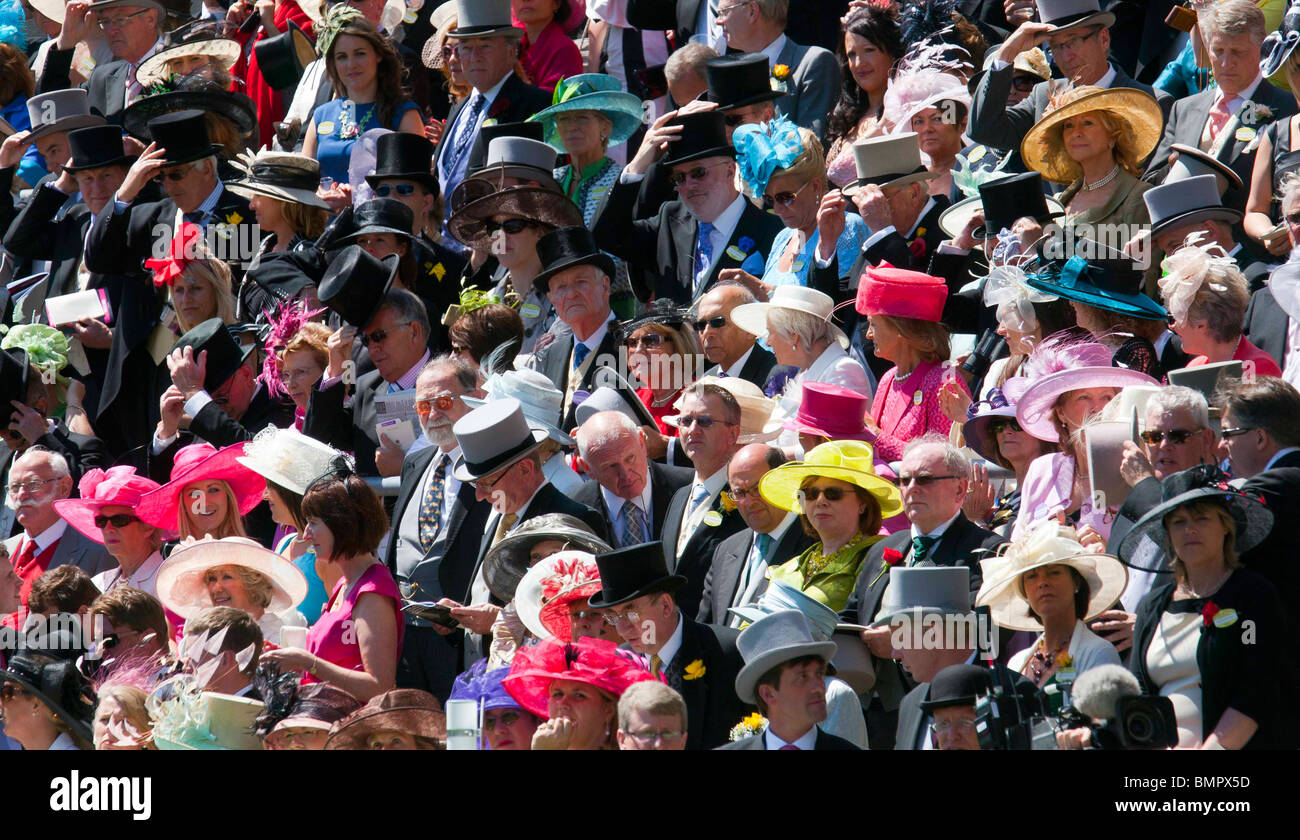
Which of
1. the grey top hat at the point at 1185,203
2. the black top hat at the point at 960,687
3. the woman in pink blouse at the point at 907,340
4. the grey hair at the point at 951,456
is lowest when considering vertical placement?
the black top hat at the point at 960,687

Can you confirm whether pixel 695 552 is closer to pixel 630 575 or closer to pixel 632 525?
pixel 632 525

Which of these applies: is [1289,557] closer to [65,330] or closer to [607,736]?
[607,736]

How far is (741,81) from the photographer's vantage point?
383 inches

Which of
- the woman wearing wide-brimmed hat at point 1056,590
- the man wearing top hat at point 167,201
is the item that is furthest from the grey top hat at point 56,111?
the woman wearing wide-brimmed hat at point 1056,590

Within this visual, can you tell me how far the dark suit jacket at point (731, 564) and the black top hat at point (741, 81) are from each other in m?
2.84

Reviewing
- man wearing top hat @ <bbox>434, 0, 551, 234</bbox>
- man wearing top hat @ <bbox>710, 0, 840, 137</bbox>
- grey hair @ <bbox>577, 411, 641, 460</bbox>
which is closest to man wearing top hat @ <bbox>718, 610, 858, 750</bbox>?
grey hair @ <bbox>577, 411, 641, 460</bbox>

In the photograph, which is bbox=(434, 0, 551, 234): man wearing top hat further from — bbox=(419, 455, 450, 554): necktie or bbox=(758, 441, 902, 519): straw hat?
bbox=(758, 441, 902, 519): straw hat

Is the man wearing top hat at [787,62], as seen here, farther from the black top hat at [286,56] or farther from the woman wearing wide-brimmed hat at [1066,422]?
the woman wearing wide-brimmed hat at [1066,422]

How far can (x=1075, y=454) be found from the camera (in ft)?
23.1

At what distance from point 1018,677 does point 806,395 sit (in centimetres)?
232

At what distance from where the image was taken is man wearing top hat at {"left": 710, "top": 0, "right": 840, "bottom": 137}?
10.5 m

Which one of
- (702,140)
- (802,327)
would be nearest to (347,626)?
(802,327)

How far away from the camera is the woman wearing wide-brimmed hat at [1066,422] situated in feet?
22.9
